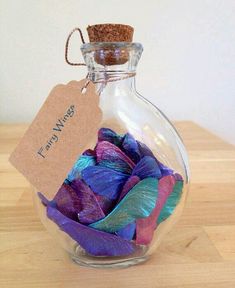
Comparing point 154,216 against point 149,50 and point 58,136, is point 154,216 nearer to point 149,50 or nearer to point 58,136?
point 58,136

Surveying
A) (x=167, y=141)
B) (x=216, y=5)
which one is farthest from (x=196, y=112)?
(x=167, y=141)

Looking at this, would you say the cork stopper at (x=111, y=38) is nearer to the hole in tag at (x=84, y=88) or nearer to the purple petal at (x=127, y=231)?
the hole in tag at (x=84, y=88)

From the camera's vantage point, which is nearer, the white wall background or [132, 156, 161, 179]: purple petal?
[132, 156, 161, 179]: purple petal

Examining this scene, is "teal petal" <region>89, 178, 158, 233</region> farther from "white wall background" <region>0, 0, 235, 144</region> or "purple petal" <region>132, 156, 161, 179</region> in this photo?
"white wall background" <region>0, 0, 235, 144</region>

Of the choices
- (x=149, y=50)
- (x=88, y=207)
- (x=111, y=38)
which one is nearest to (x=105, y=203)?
(x=88, y=207)

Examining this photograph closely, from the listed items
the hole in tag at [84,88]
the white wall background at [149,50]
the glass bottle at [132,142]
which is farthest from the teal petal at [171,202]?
the white wall background at [149,50]

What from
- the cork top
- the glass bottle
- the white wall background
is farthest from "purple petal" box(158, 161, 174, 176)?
the white wall background

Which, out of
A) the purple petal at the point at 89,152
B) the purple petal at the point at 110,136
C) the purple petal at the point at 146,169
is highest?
the purple petal at the point at 110,136
